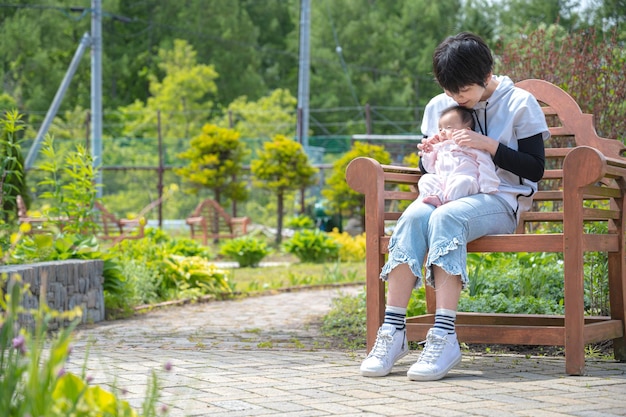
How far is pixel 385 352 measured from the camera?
3.32 metres

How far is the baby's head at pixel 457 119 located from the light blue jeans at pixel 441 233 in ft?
0.96

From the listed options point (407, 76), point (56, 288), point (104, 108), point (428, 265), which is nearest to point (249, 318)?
point (56, 288)

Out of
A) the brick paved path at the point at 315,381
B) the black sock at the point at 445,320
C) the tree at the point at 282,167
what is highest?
the tree at the point at 282,167

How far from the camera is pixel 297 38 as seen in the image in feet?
147

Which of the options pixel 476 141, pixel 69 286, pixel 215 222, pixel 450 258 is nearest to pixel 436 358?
pixel 450 258

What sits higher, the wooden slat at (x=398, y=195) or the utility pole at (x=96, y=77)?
the utility pole at (x=96, y=77)

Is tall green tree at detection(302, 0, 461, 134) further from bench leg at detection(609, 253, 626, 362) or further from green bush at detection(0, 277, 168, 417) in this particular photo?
green bush at detection(0, 277, 168, 417)

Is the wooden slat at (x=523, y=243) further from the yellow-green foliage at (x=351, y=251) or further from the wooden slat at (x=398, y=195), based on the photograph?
the yellow-green foliage at (x=351, y=251)

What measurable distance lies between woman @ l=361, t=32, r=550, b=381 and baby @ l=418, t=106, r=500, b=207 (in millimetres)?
37

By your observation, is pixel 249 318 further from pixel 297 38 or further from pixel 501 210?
pixel 297 38

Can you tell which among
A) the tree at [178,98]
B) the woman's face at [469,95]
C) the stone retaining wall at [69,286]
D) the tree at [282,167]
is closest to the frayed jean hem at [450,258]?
the woman's face at [469,95]

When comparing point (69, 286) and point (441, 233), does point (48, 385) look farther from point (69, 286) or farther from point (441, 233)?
point (69, 286)

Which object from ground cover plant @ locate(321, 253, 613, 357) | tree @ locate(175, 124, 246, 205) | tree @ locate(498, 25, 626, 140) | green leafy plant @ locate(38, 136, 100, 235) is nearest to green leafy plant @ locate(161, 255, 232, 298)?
green leafy plant @ locate(38, 136, 100, 235)

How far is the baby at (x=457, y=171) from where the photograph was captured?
349 cm
